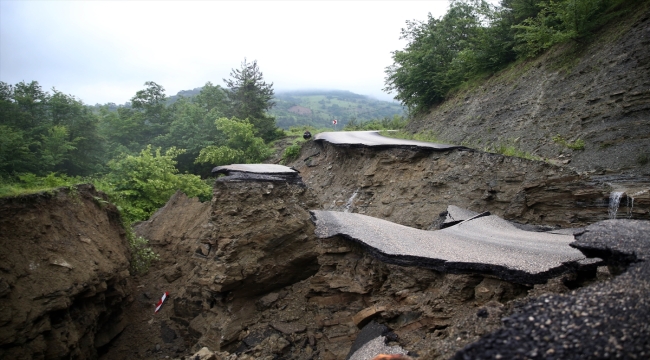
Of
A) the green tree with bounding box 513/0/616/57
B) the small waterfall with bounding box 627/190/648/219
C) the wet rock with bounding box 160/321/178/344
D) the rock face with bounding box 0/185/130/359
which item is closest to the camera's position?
the rock face with bounding box 0/185/130/359

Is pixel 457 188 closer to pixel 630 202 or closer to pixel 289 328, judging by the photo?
pixel 630 202

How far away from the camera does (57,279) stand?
6383 mm

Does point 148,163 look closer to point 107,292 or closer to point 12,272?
point 107,292

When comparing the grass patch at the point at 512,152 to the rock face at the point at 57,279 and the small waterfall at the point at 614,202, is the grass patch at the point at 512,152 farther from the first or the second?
the rock face at the point at 57,279

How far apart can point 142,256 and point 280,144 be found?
1426cm

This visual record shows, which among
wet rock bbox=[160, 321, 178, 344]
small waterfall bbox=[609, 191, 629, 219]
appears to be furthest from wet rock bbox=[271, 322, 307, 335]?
small waterfall bbox=[609, 191, 629, 219]

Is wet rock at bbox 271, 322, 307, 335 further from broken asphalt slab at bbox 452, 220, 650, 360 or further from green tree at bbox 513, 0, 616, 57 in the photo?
green tree at bbox 513, 0, 616, 57

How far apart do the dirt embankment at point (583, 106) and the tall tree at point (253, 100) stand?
14.8m

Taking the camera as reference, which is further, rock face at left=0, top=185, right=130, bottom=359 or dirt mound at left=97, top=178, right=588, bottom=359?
rock face at left=0, top=185, right=130, bottom=359

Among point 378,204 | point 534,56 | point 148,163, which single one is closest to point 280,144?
point 148,163

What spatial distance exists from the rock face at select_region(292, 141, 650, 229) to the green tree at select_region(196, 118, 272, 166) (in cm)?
643

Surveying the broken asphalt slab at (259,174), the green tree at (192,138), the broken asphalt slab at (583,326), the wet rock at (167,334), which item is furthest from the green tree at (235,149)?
the broken asphalt slab at (583,326)

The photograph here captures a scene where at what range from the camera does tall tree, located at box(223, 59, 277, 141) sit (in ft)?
80.7

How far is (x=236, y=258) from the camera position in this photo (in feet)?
24.8
